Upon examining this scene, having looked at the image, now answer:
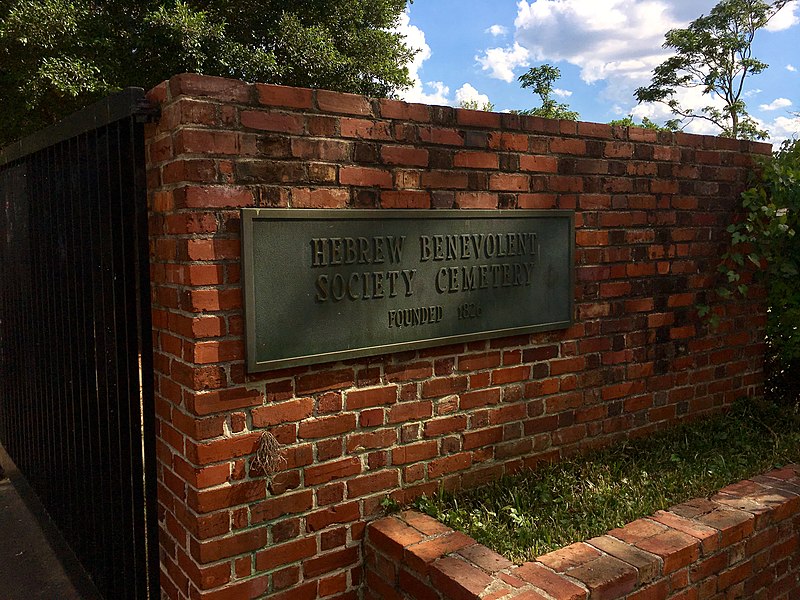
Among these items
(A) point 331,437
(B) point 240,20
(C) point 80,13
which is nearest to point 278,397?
(A) point 331,437

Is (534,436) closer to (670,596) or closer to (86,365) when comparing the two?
(670,596)

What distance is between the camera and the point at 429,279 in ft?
8.85

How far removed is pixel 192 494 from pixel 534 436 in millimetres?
1646

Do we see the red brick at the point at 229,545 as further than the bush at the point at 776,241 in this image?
No

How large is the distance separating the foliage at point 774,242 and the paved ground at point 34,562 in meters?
3.74

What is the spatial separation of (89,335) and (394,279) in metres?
1.51

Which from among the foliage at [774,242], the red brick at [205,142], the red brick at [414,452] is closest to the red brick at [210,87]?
the red brick at [205,142]

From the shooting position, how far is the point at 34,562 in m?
3.59

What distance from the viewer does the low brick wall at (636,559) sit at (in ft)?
7.19

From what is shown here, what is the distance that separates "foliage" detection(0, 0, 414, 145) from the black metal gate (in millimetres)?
7376

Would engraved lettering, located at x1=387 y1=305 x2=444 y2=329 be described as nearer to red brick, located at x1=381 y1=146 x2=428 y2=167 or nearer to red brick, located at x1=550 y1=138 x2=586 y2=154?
red brick, located at x1=381 y1=146 x2=428 y2=167

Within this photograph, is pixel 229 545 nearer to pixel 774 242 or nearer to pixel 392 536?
pixel 392 536

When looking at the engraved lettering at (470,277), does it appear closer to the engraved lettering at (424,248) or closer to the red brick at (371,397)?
the engraved lettering at (424,248)

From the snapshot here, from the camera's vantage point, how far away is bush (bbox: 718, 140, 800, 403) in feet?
12.7
